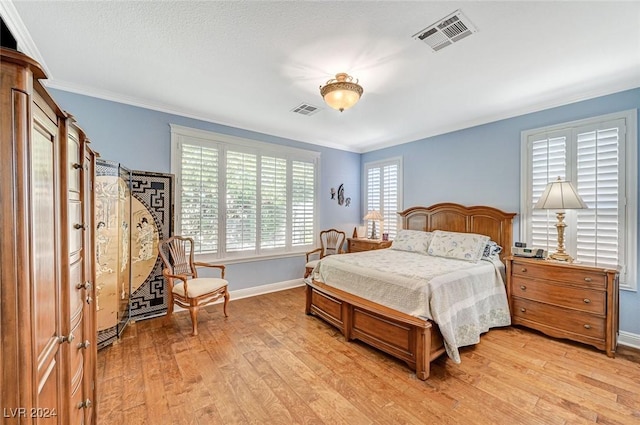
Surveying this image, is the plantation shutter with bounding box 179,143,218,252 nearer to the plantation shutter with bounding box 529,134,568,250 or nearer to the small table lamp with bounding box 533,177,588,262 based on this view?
the small table lamp with bounding box 533,177,588,262

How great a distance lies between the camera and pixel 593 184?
314cm

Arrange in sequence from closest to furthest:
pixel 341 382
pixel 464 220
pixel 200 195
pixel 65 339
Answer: pixel 65 339
pixel 341 382
pixel 200 195
pixel 464 220

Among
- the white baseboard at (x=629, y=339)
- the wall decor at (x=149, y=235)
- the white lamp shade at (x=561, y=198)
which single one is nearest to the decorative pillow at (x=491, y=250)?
the white lamp shade at (x=561, y=198)

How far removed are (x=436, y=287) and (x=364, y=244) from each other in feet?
9.30

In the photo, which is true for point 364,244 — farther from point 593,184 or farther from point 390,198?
point 593,184

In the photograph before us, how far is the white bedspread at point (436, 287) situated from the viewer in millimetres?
2482

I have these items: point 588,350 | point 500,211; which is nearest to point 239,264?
point 500,211

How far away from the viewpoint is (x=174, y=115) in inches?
153

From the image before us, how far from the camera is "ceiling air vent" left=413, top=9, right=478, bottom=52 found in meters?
2.04

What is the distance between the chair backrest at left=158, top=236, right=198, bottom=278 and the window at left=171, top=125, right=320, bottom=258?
0.20 metres

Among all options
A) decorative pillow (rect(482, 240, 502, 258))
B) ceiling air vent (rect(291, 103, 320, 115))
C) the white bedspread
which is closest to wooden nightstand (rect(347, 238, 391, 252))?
the white bedspread

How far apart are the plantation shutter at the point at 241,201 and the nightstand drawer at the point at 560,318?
3766mm

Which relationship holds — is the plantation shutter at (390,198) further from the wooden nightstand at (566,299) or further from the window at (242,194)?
the wooden nightstand at (566,299)

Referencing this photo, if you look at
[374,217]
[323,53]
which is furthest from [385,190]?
[323,53]
